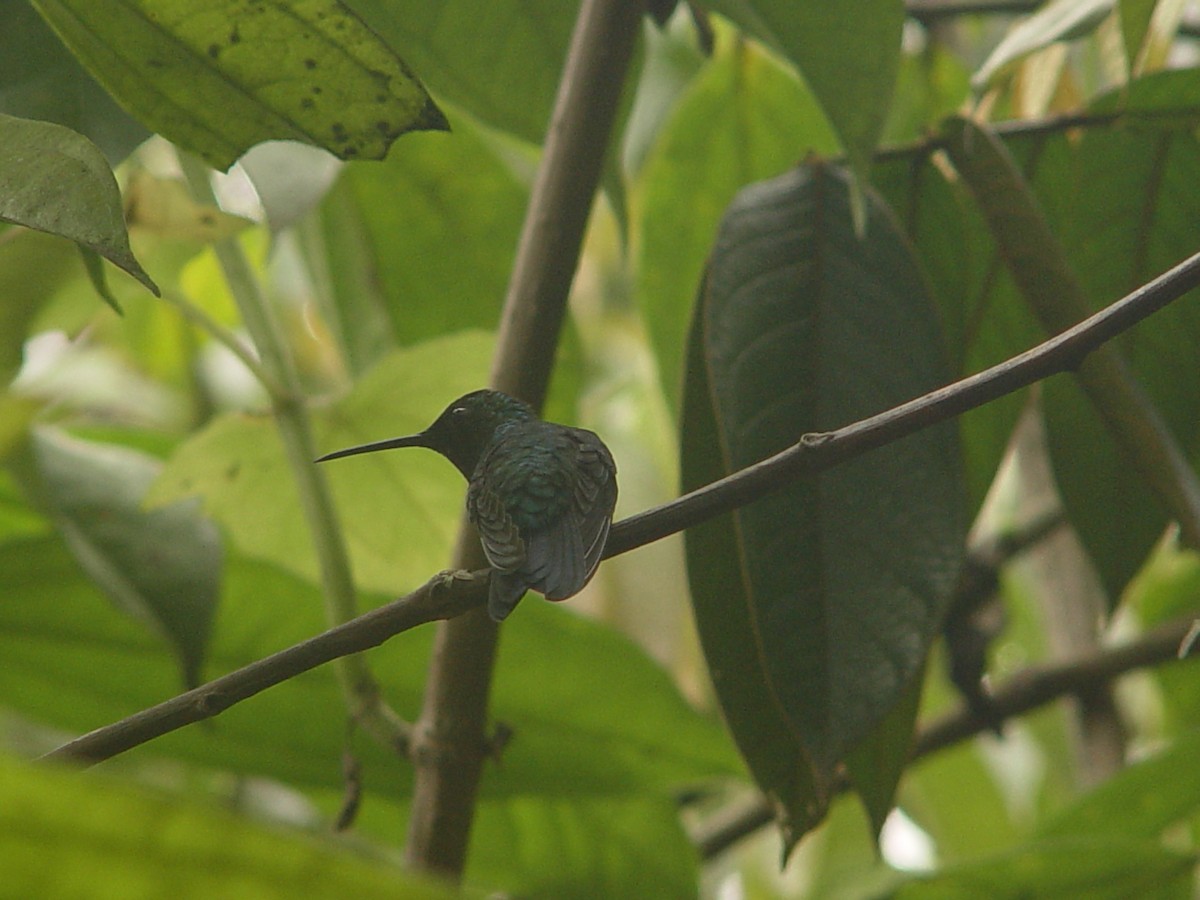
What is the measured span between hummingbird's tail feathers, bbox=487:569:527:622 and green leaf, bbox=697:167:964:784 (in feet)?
0.51

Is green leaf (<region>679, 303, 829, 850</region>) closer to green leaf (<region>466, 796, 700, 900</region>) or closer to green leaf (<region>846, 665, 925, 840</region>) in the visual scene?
green leaf (<region>846, 665, 925, 840</region>)

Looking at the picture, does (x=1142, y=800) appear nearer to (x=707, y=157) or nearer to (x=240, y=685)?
(x=707, y=157)

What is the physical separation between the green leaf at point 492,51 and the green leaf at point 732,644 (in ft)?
1.14

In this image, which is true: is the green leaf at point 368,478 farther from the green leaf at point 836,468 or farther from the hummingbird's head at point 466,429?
the green leaf at point 836,468

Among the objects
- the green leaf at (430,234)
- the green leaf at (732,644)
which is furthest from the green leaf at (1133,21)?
the green leaf at (430,234)

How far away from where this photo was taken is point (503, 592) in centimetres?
87

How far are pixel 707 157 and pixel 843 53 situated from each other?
0.52 m

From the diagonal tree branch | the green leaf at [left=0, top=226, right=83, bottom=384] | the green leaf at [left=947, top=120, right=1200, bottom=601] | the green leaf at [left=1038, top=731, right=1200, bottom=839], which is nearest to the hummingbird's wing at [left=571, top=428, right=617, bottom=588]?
the diagonal tree branch

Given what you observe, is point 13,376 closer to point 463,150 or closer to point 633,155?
point 463,150

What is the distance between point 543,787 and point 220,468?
1.57 ft

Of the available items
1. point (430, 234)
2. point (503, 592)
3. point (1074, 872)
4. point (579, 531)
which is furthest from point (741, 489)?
point (430, 234)

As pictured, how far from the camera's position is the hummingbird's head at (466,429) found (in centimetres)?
106

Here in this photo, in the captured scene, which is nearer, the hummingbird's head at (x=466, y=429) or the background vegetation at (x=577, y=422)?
the background vegetation at (x=577, y=422)

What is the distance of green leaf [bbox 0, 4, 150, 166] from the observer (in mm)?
888
